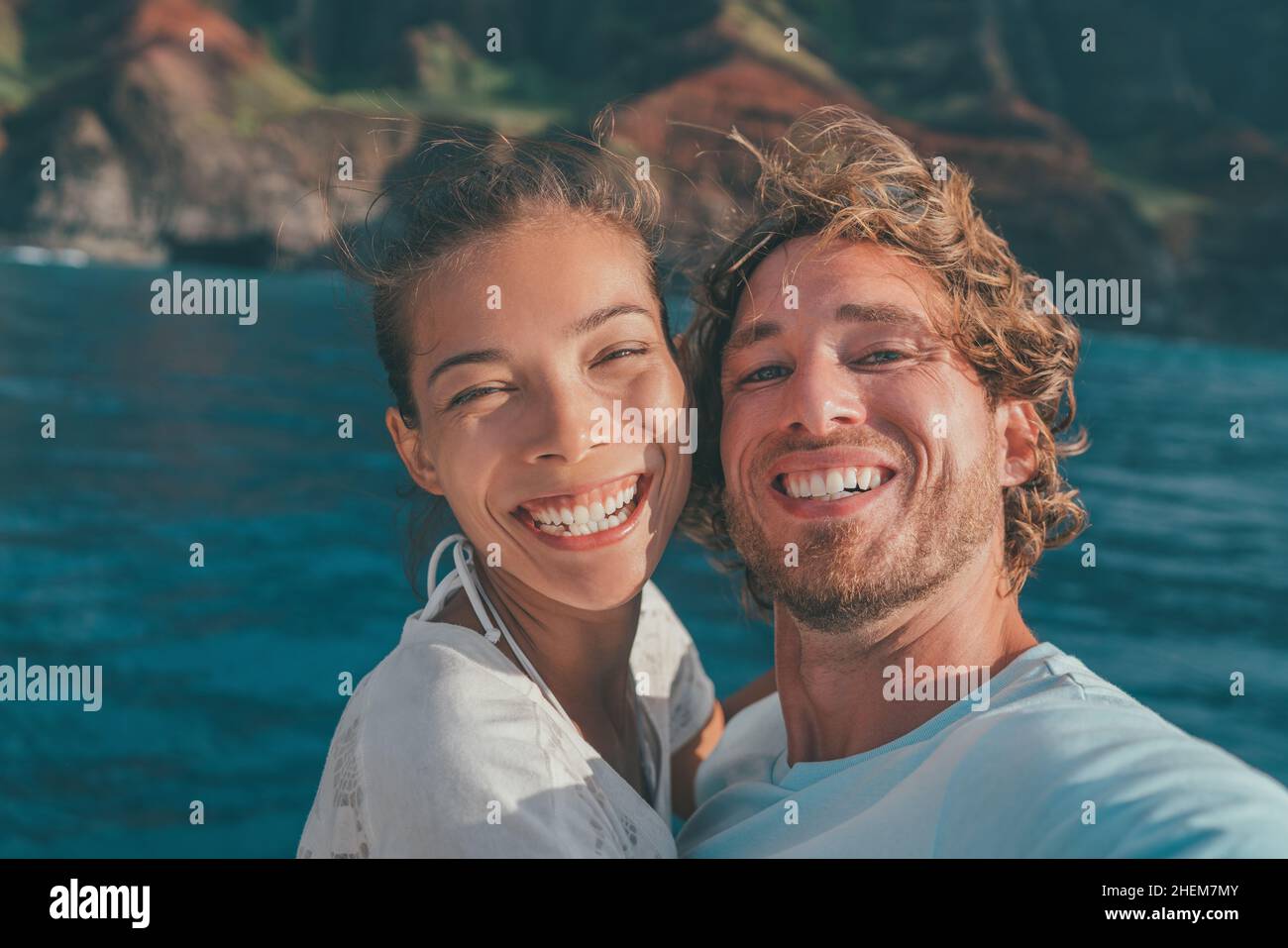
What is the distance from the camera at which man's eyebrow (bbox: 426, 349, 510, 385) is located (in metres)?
2.14

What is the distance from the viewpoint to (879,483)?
2.35 meters

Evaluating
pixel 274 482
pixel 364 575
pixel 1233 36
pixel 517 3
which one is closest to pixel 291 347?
pixel 274 482

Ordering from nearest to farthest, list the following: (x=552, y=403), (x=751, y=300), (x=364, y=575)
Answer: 1. (x=552, y=403)
2. (x=751, y=300)
3. (x=364, y=575)

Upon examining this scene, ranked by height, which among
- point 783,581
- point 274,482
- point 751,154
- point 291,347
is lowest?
point 783,581

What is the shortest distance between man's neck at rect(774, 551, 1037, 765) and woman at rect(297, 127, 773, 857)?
0.45m

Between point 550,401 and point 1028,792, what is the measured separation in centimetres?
113

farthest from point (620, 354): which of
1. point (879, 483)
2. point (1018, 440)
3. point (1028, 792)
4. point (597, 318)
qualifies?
point (1028, 792)

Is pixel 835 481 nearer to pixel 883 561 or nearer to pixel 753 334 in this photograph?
pixel 883 561

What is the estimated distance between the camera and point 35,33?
65.4m

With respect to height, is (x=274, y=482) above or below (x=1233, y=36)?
below

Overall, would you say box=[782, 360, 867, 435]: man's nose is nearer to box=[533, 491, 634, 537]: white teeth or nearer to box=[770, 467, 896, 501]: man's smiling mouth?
box=[770, 467, 896, 501]: man's smiling mouth

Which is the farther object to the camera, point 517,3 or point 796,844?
point 517,3

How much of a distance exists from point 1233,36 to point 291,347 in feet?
207
